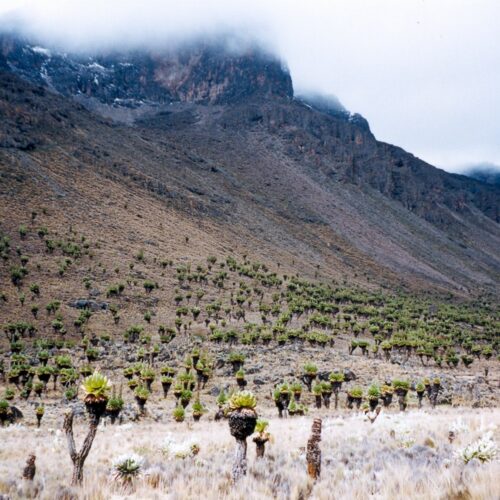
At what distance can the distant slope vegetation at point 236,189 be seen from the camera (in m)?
85.1

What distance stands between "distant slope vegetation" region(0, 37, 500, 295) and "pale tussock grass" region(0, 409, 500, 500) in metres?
63.1

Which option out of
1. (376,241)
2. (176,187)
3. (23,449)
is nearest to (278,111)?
(376,241)

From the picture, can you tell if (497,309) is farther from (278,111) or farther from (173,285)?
(278,111)

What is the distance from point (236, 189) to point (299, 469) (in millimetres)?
122243

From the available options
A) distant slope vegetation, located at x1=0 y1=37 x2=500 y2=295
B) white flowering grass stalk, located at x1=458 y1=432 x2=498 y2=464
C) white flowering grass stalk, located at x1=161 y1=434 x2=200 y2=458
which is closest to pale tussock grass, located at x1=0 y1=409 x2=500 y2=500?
white flowering grass stalk, located at x1=161 y1=434 x2=200 y2=458

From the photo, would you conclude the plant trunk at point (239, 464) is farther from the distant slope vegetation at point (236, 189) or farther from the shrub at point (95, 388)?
the distant slope vegetation at point (236, 189)

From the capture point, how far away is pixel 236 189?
12950 cm

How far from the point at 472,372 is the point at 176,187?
79883mm

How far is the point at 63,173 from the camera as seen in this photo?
87.1m

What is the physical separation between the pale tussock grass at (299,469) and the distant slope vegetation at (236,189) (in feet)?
207

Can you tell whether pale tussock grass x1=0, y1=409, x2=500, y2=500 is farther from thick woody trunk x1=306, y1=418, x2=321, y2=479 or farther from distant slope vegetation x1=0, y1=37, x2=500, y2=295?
distant slope vegetation x1=0, y1=37, x2=500, y2=295

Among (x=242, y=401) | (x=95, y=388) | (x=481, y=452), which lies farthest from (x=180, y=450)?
(x=481, y=452)

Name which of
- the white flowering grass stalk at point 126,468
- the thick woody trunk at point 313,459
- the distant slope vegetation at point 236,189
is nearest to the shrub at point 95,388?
the white flowering grass stalk at point 126,468

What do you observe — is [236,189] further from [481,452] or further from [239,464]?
[481,452]
